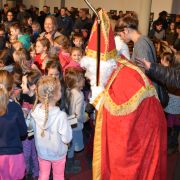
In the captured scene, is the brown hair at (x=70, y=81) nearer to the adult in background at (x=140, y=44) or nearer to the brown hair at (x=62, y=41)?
the adult in background at (x=140, y=44)

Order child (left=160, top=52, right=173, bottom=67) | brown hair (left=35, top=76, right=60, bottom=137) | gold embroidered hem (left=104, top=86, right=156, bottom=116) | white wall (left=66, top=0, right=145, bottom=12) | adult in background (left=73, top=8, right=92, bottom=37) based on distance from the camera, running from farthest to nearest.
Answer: white wall (left=66, top=0, right=145, bottom=12), adult in background (left=73, top=8, right=92, bottom=37), child (left=160, top=52, right=173, bottom=67), brown hair (left=35, top=76, right=60, bottom=137), gold embroidered hem (left=104, top=86, right=156, bottom=116)

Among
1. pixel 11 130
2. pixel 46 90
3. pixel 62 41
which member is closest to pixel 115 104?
pixel 46 90

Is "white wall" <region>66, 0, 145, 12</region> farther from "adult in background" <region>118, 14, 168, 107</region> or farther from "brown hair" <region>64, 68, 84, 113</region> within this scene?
"brown hair" <region>64, 68, 84, 113</region>

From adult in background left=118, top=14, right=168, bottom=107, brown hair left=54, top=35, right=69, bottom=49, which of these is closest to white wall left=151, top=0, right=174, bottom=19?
brown hair left=54, top=35, right=69, bottom=49

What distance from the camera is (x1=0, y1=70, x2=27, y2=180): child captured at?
325cm

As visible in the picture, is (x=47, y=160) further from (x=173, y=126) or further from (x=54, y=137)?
(x=173, y=126)

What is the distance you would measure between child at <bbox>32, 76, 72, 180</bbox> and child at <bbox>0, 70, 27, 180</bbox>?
179 mm

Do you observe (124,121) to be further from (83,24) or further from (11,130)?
(83,24)

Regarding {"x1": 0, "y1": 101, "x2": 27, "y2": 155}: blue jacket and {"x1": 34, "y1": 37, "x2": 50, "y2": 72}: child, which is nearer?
{"x1": 0, "y1": 101, "x2": 27, "y2": 155}: blue jacket

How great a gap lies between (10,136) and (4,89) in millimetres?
451

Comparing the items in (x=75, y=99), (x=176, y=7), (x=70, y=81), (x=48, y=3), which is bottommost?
(x=75, y=99)

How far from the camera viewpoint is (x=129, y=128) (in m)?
2.63

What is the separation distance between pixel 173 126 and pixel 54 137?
112 inches

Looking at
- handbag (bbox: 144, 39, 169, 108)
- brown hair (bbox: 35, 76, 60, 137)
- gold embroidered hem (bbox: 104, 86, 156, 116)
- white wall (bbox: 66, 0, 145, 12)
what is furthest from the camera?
white wall (bbox: 66, 0, 145, 12)
